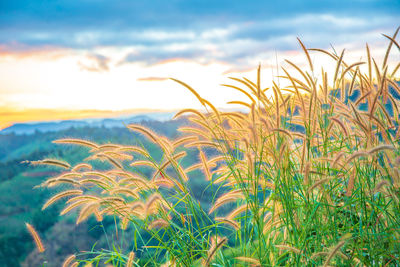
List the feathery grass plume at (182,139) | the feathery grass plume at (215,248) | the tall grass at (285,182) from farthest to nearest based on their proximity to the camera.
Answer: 1. the feathery grass plume at (182,139)
2. the tall grass at (285,182)
3. the feathery grass plume at (215,248)

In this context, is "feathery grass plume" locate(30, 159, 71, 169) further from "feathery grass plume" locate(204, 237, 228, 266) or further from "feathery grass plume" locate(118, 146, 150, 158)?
"feathery grass plume" locate(204, 237, 228, 266)

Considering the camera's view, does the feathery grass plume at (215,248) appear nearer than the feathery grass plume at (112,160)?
Yes

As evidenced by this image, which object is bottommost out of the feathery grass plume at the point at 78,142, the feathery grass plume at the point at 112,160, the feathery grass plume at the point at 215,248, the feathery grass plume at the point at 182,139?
the feathery grass plume at the point at 215,248

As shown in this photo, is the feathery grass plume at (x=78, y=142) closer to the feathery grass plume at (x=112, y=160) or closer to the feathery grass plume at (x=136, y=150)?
the feathery grass plume at (x=112, y=160)

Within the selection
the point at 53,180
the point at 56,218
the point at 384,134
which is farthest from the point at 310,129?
the point at 56,218

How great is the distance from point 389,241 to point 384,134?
0.74 metres

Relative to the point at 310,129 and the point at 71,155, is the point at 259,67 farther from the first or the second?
the point at 71,155

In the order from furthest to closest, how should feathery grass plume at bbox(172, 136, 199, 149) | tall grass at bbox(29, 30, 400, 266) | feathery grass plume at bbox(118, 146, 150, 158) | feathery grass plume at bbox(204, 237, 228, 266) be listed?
1. feathery grass plume at bbox(172, 136, 199, 149)
2. feathery grass plume at bbox(118, 146, 150, 158)
3. tall grass at bbox(29, 30, 400, 266)
4. feathery grass plume at bbox(204, 237, 228, 266)

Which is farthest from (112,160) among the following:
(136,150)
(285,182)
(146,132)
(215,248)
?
(285,182)

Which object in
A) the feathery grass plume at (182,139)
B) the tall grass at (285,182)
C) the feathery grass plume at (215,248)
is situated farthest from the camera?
the feathery grass plume at (182,139)

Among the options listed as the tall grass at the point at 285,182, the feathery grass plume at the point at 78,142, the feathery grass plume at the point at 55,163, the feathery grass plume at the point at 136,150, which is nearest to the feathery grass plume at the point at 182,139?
the tall grass at the point at 285,182

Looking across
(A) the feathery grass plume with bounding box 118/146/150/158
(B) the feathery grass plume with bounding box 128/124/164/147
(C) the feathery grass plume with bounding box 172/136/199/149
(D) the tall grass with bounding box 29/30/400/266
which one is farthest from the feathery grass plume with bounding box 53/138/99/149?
(C) the feathery grass plume with bounding box 172/136/199/149

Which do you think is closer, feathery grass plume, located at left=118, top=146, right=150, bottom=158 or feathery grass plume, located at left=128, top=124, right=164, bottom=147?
feathery grass plume, located at left=128, top=124, right=164, bottom=147

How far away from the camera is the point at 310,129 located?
2295mm
